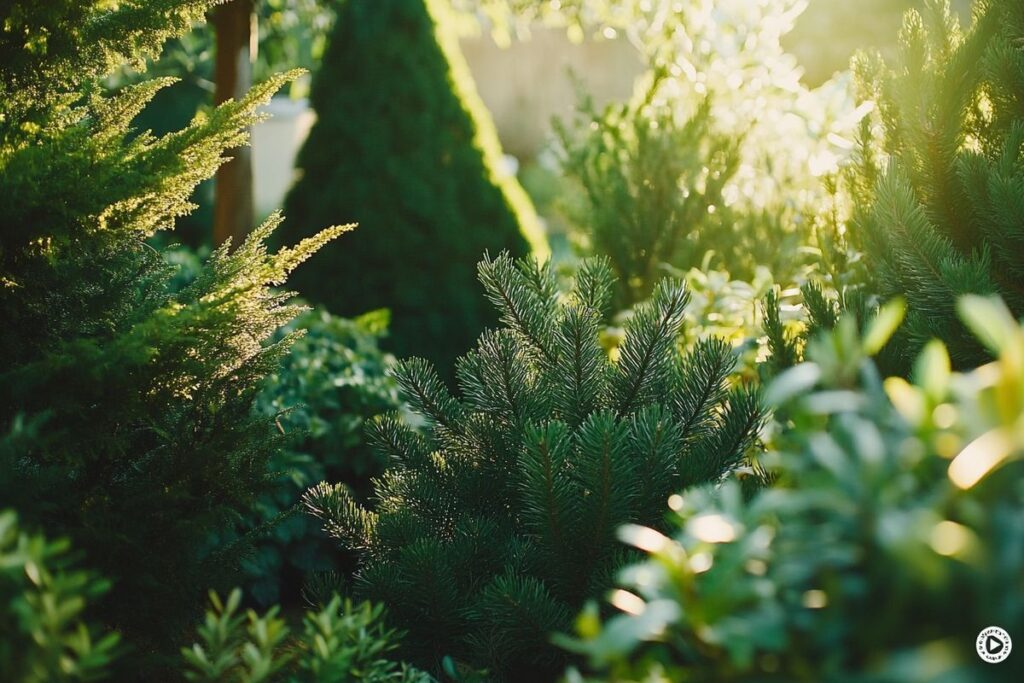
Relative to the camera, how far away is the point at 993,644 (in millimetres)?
1116

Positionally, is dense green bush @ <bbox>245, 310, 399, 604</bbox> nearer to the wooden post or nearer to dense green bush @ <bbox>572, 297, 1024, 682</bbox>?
the wooden post

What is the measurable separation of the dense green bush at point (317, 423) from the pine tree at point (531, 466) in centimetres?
100

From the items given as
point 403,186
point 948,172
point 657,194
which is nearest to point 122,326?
point 948,172

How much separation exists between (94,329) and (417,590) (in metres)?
1.02

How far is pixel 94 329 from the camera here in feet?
6.91

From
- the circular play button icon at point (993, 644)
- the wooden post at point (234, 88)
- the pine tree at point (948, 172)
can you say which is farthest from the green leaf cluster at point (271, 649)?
the wooden post at point (234, 88)

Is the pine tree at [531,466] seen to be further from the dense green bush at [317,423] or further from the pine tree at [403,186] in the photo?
the pine tree at [403,186]

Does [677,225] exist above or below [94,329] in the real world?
above

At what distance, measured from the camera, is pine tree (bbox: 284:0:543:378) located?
5.28 m

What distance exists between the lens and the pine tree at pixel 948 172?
2.12 metres

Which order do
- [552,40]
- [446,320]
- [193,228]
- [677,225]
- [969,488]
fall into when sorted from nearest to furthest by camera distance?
[969,488] < [677,225] < [446,320] < [193,228] < [552,40]

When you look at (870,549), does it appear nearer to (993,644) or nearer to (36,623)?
(993,644)

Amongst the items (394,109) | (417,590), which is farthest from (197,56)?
(417,590)

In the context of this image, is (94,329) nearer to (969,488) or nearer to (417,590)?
(417,590)
